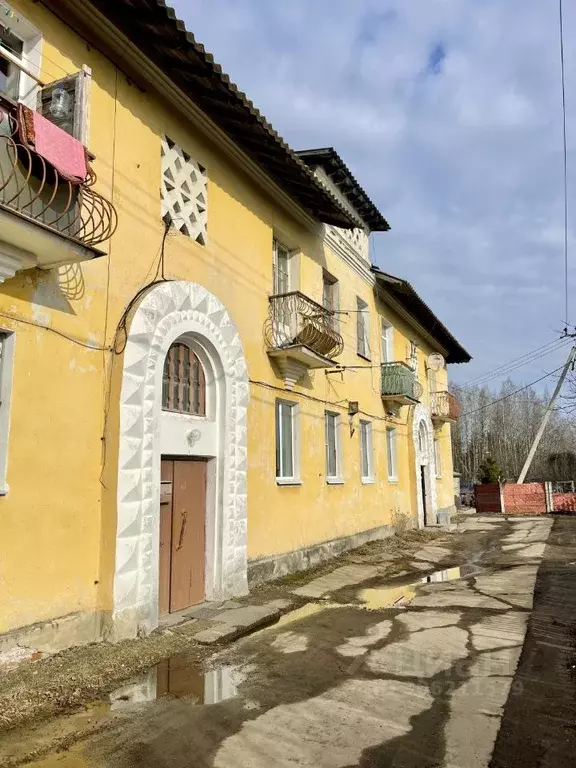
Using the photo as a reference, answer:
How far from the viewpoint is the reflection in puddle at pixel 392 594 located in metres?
8.05

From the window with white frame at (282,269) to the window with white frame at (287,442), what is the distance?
7.33ft

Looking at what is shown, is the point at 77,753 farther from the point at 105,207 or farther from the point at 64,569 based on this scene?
the point at 105,207

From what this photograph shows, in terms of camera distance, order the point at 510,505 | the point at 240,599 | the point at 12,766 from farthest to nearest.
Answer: the point at 510,505 → the point at 240,599 → the point at 12,766

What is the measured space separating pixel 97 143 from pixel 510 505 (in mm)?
26556

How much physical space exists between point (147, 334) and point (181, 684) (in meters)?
3.70

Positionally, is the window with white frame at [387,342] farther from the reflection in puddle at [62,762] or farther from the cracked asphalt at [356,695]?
the reflection in puddle at [62,762]

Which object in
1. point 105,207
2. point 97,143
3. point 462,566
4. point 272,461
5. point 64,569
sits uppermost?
point 97,143

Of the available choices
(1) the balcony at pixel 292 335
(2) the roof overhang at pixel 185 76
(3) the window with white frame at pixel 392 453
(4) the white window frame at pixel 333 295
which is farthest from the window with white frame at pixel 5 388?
(3) the window with white frame at pixel 392 453

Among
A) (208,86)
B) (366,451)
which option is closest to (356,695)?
(208,86)

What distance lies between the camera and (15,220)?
182 inches

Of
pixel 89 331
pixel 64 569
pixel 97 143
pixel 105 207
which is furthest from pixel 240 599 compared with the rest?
pixel 97 143

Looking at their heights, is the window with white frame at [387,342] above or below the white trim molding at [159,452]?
above

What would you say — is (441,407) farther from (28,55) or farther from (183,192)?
(28,55)

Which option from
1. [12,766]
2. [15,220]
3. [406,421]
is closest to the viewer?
[12,766]
